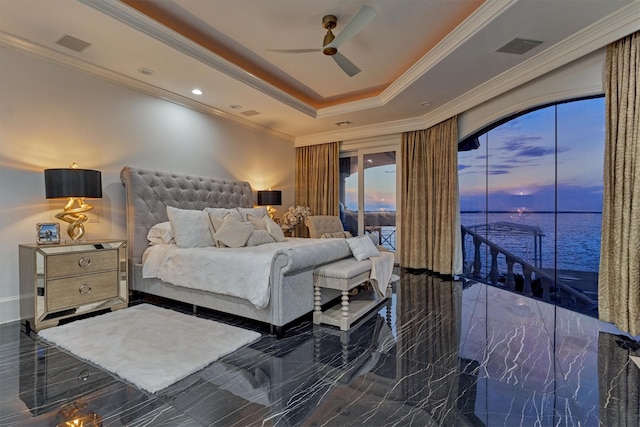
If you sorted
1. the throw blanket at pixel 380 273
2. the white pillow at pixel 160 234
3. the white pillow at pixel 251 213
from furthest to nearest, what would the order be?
the white pillow at pixel 251 213 < the white pillow at pixel 160 234 < the throw blanket at pixel 380 273

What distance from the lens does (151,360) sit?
205 cm

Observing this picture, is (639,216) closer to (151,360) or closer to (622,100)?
(622,100)

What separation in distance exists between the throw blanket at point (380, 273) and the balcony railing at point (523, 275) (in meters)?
1.98

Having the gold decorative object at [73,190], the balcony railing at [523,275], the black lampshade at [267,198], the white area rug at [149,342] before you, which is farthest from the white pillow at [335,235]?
the gold decorative object at [73,190]

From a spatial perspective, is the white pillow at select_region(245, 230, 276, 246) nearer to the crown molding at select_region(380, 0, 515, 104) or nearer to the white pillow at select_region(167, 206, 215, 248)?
the white pillow at select_region(167, 206, 215, 248)

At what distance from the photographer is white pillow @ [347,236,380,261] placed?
3.20 m

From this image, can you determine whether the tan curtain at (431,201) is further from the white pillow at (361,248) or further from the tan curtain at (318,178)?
the white pillow at (361,248)

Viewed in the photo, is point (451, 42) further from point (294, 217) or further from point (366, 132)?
point (294, 217)

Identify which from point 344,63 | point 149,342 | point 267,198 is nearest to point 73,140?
point 149,342

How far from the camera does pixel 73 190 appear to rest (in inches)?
112

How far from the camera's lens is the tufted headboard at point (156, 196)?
11.8ft

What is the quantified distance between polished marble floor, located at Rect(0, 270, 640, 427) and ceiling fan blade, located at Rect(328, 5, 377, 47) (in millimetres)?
2583

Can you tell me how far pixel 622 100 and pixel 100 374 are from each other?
4.52 m

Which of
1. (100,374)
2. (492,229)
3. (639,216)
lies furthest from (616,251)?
(100,374)
